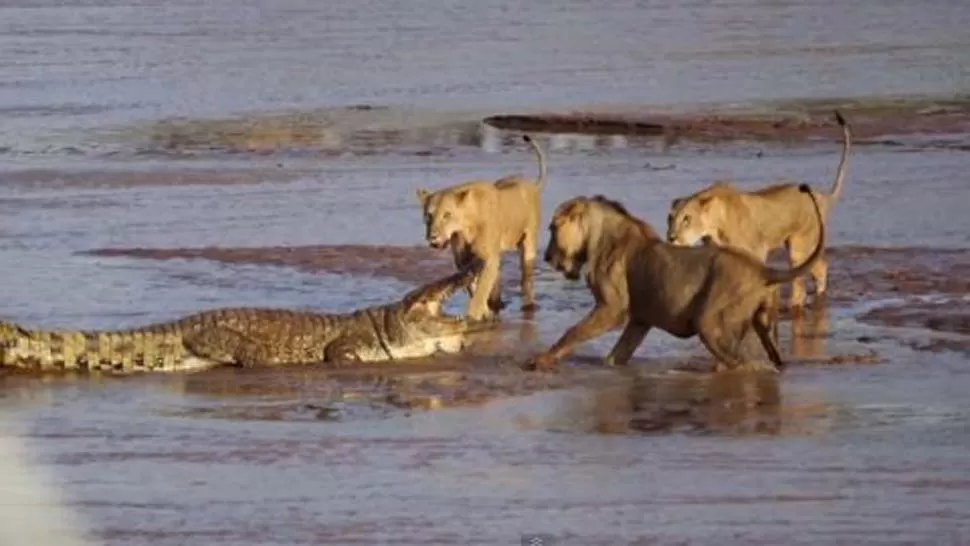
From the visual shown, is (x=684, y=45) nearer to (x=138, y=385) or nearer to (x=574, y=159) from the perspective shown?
(x=574, y=159)

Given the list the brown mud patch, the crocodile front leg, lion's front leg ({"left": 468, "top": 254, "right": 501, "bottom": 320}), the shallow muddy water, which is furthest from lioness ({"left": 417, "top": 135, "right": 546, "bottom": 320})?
the brown mud patch

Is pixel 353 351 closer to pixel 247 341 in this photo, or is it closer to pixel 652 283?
pixel 247 341

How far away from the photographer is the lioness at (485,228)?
50.5 ft

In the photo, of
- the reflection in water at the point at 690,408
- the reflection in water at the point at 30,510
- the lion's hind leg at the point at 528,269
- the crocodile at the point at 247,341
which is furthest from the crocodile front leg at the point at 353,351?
the reflection in water at the point at 30,510

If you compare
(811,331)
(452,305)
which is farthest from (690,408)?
(452,305)

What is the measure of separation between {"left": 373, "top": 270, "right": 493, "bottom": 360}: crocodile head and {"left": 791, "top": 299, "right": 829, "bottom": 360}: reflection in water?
1.66 metres

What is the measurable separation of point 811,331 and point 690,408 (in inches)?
99.2

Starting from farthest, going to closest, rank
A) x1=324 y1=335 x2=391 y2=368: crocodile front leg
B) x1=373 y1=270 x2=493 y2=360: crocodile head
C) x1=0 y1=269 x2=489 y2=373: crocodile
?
x1=373 y1=270 x2=493 y2=360: crocodile head
x1=324 y1=335 x2=391 y2=368: crocodile front leg
x1=0 y1=269 x2=489 y2=373: crocodile

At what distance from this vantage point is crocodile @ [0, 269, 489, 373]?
44.1 ft

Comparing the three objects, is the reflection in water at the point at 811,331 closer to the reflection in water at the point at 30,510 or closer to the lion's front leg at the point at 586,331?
the lion's front leg at the point at 586,331

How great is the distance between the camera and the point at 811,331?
1440 cm

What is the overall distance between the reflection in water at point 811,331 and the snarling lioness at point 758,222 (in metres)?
0.10

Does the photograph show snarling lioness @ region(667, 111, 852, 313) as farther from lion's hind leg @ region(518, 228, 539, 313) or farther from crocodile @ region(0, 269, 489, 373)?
crocodile @ region(0, 269, 489, 373)

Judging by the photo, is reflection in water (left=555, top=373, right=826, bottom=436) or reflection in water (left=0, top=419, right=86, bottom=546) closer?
reflection in water (left=0, top=419, right=86, bottom=546)
